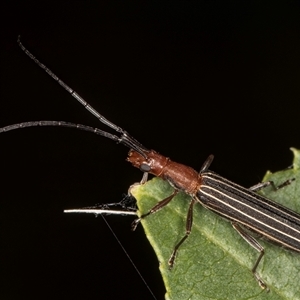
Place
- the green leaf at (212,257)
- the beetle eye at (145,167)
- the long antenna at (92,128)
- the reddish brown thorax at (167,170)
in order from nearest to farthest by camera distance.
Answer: the green leaf at (212,257)
the long antenna at (92,128)
the reddish brown thorax at (167,170)
the beetle eye at (145,167)

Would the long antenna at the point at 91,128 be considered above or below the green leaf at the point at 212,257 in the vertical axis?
above

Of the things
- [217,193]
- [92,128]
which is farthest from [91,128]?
[217,193]

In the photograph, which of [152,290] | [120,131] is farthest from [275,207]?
[152,290]

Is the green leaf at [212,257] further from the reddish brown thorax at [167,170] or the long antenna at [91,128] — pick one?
the long antenna at [91,128]

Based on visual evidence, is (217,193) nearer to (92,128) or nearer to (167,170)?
(167,170)

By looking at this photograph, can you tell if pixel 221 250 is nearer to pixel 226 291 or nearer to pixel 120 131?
pixel 226 291

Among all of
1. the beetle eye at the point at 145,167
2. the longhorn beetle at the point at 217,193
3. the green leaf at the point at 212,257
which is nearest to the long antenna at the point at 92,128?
the longhorn beetle at the point at 217,193
